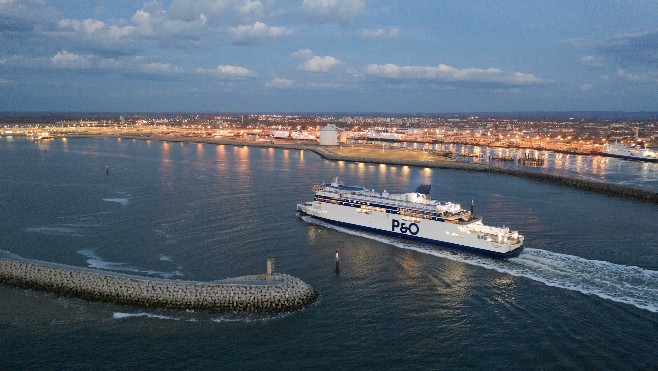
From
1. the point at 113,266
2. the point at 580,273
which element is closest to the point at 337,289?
the point at 113,266

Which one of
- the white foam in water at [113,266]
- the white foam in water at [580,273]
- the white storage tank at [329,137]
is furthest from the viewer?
the white storage tank at [329,137]

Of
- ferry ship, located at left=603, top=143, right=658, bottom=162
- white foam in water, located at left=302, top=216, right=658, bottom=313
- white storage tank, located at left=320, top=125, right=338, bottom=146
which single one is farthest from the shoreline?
ferry ship, located at left=603, top=143, right=658, bottom=162

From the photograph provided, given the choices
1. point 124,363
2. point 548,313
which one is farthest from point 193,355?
point 548,313

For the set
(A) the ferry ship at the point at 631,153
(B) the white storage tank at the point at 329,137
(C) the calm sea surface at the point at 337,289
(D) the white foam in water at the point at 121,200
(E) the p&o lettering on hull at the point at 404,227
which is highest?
(B) the white storage tank at the point at 329,137

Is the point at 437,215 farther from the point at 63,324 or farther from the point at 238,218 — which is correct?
the point at 63,324

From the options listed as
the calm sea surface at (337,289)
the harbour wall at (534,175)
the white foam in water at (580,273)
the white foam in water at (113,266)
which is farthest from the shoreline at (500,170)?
the white foam in water at (113,266)

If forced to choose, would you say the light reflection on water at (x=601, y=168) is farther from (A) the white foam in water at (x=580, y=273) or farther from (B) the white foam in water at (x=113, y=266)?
(B) the white foam in water at (x=113, y=266)
